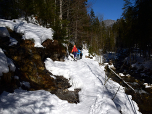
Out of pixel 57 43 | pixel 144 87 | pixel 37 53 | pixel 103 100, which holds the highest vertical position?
pixel 57 43

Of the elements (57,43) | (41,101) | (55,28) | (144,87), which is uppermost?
(55,28)

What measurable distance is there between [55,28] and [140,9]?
12.4m

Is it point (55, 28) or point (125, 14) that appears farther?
point (125, 14)

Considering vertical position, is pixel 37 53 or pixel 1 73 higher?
pixel 37 53

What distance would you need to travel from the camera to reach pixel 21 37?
6.35 metres

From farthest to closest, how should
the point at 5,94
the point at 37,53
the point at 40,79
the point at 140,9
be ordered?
1. the point at 140,9
2. the point at 37,53
3. the point at 40,79
4. the point at 5,94

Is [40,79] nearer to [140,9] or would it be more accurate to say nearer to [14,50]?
[14,50]

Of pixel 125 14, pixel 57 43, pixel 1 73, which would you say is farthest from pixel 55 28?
pixel 125 14

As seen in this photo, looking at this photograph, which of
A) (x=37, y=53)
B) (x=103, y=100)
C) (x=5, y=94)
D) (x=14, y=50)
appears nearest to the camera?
(x=5, y=94)

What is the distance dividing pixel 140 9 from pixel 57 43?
1278 cm

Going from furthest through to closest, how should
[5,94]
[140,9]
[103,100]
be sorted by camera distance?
1. [140,9]
2. [103,100]
3. [5,94]

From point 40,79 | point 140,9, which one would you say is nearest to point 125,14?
point 140,9

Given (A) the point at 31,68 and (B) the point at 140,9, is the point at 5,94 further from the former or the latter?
(B) the point at 140,9

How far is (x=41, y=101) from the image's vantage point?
9.90 feet
